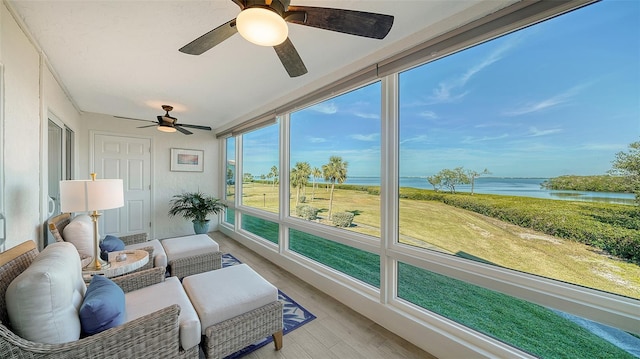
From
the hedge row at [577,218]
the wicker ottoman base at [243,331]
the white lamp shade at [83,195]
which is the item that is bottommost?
the wicker ottoman base at [243,331]

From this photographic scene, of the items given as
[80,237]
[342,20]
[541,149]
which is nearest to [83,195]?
[80,237]

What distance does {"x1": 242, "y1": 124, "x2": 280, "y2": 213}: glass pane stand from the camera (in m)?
3.62

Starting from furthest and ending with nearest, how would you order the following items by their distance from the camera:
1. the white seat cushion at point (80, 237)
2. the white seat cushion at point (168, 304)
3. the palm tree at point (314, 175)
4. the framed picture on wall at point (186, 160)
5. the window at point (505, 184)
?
the framed picture on wall at point (186, 160)
the palm tree at point (314, 175)
the white seat cushion at point (80, 237)
the white seat cushion at point (168, 304)
the window at point (505, 184)

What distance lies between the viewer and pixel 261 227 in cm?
399

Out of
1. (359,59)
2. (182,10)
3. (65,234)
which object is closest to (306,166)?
(359,59)

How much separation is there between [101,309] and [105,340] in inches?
5.6

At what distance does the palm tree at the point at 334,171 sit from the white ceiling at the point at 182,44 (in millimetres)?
892

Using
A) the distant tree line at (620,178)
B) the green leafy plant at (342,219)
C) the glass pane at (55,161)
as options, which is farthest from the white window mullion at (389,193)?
the glass pane at (55,161)

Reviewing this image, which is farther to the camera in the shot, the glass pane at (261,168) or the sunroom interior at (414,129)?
the glass pane at (261,168)

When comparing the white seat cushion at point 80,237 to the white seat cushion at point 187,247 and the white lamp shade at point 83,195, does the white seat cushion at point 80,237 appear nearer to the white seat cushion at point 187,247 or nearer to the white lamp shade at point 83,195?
the white lamp shade at point 83,195

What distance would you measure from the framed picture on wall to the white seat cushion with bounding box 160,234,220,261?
2385mm

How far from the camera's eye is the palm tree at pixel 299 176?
3102mm

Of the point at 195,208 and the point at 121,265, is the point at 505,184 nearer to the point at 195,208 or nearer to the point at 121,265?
the point at 121,265

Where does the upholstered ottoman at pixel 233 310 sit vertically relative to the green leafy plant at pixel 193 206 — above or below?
below
